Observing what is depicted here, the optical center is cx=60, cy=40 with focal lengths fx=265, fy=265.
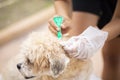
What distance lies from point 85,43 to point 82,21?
375mm

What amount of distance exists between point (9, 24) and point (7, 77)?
1326 millimetres

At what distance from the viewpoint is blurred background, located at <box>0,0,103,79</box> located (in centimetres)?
238

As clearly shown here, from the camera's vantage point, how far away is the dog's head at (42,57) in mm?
1020

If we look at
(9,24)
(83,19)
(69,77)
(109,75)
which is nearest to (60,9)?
(83,19)

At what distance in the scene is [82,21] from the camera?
55.9 inches

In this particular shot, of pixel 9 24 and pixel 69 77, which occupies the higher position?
pixel 69 77

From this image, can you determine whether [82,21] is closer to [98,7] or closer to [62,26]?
[98,7]

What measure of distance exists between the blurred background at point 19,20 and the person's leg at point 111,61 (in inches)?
33.8

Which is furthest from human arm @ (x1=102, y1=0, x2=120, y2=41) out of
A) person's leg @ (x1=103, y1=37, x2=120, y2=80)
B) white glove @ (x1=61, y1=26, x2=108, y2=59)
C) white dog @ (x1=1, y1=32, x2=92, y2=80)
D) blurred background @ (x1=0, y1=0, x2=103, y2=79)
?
blurred background @ (x1=0, y1=0, x2=103, y2=79)

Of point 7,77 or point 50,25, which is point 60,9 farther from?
point 7,77

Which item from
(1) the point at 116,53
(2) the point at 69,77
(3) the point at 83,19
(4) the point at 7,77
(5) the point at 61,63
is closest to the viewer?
(5) the point at 61,63

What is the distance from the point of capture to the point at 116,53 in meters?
1.68

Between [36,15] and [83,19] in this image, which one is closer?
[83,19]

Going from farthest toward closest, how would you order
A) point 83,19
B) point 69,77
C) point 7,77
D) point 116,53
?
point 116,53 < point 83,19 < point 7,77 < point 69,77
